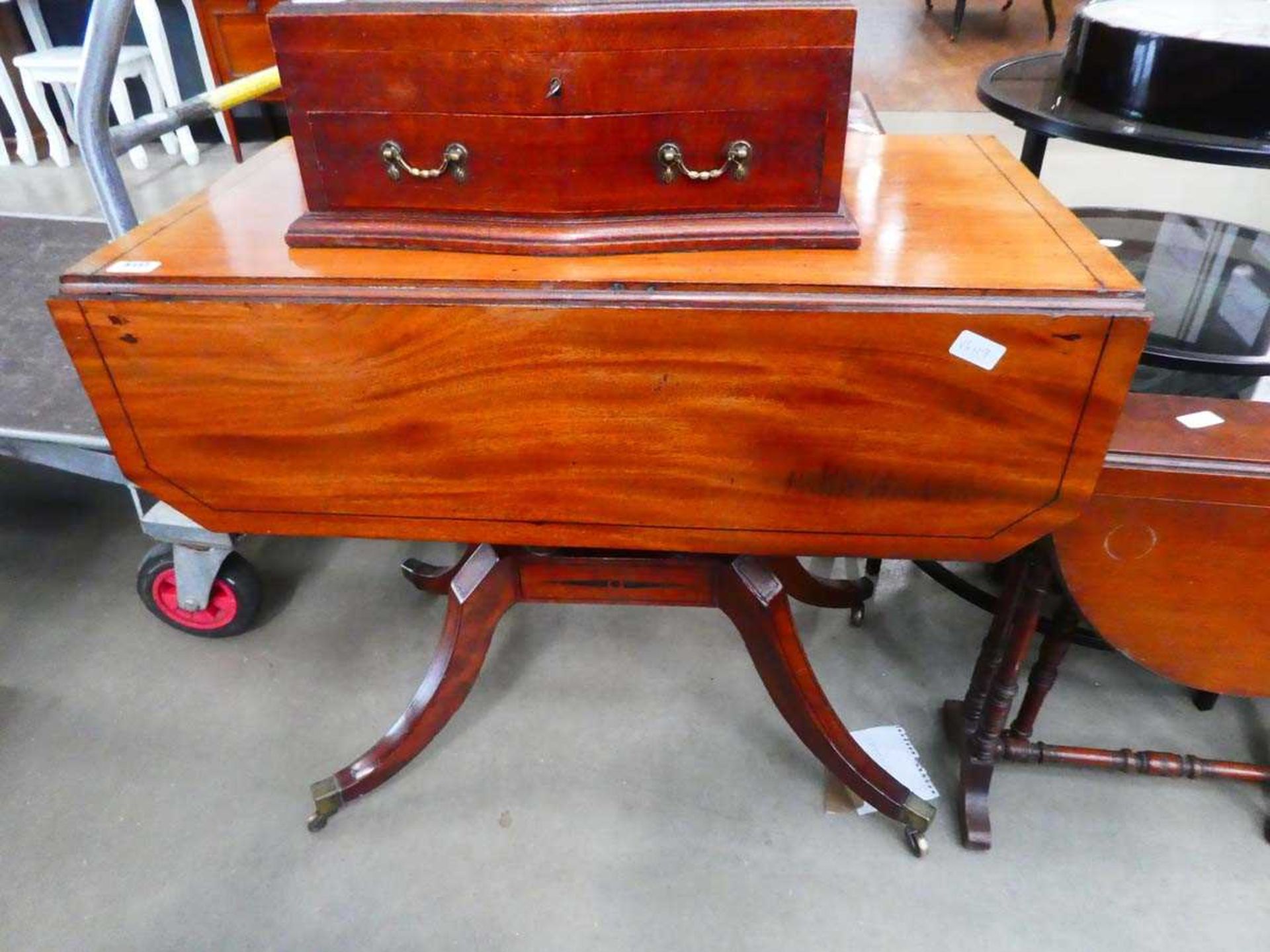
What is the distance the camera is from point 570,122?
84 centimetres

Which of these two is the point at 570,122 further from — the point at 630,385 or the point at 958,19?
the point at 958,19

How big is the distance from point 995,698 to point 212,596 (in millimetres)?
1310

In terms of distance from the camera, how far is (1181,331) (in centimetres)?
146

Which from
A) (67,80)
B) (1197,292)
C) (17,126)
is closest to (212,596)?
(1197,292)

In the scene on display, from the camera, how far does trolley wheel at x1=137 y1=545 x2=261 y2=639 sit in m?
1.55

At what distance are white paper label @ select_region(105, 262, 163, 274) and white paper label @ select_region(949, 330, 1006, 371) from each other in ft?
2.58

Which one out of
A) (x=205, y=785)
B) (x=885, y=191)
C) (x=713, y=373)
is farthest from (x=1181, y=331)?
(x=205, y=785)

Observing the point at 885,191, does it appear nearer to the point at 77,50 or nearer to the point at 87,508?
the point at 87,508

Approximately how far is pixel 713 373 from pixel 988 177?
490 mm

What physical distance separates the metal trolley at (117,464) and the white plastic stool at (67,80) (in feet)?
7.90

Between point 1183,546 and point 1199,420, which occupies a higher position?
point 1199,420

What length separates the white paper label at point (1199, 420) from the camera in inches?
A: 40.9

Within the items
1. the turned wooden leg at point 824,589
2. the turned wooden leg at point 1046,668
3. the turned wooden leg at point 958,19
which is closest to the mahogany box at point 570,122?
the turned wooden leg at point 1046,668

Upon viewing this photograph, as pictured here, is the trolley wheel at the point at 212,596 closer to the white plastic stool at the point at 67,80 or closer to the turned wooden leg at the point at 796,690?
the turned wooden leg at the point at 796,690
